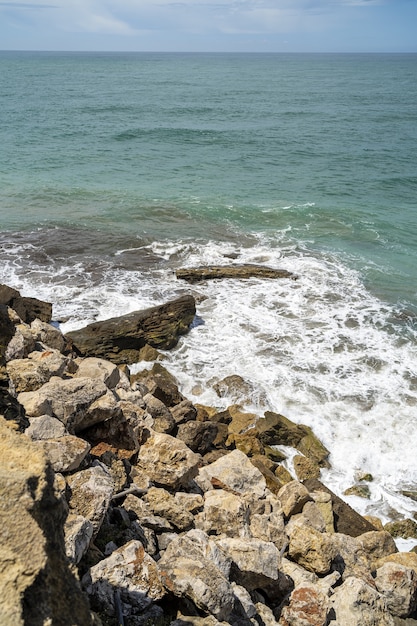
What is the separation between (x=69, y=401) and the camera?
868 centimetres

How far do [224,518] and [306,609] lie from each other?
5.46 ft

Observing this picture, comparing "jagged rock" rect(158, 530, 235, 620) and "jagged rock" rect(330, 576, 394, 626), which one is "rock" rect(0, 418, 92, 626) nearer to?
"jagged rock" rect(158, 530, 235, 620)

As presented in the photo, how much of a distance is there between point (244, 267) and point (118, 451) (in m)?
15.1

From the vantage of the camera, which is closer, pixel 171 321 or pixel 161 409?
pixel 161 409

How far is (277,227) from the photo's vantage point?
95.8 feet

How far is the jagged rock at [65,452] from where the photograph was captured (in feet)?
23.3

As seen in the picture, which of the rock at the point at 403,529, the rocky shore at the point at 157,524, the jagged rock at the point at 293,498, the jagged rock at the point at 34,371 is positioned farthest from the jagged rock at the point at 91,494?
the rock at the point at 403,529

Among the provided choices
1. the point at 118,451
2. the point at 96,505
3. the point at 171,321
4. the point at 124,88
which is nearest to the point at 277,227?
the point at 171,321

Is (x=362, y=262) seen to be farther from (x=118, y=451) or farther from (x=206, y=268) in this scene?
(x=118, y=451)

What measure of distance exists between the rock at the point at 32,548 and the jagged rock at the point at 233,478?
232 inches

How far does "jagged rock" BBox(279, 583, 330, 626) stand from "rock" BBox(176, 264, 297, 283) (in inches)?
631

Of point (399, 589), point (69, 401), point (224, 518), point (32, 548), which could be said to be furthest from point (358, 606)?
point (32, 548)

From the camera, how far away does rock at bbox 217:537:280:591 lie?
704 cm

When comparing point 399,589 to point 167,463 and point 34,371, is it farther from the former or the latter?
point 34,371
